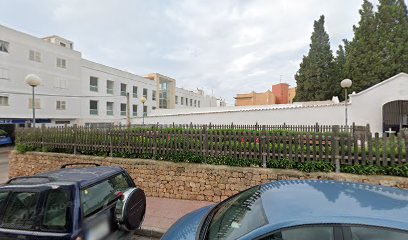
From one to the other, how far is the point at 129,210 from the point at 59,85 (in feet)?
89.2

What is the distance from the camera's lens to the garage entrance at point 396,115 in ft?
51.3

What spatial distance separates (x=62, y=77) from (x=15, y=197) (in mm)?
27265

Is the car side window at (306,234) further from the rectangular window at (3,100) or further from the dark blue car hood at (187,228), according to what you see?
the rectangular window at (3,100)

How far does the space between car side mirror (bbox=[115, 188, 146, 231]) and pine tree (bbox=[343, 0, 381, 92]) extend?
23970 millimetres

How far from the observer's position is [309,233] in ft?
5.69

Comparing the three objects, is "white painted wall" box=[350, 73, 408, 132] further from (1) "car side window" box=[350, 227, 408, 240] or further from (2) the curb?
(1) "car side window" box=[350, 227, 408, 240]

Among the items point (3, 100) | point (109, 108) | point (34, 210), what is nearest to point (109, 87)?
point (109, 108)

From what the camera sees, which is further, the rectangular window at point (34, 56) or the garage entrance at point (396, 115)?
the rectangular window at point (34, 56)

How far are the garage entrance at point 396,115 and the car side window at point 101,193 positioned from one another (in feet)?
60.2

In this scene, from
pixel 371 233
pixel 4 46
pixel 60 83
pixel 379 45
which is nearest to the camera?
pixel 371 233

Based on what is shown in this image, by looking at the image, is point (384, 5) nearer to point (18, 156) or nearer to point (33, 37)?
point (18, 156)

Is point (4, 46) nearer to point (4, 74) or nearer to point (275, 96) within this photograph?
point (4, 74)

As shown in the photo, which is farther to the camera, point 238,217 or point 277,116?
point 277,116

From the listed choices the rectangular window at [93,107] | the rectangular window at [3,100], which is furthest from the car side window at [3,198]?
the rectangular window at [93,107]
